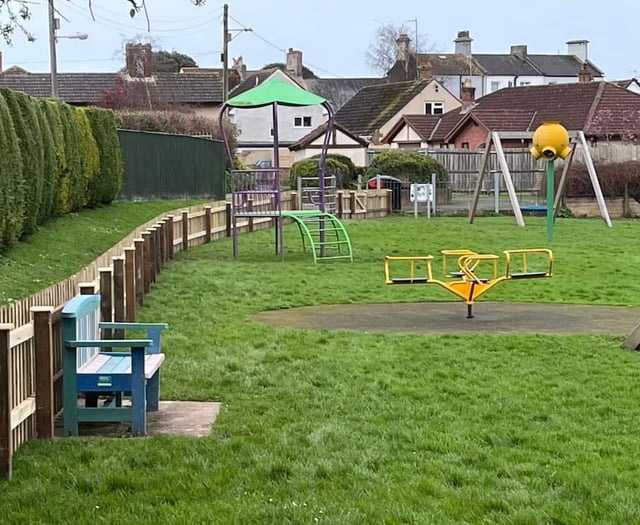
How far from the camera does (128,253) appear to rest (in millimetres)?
11250

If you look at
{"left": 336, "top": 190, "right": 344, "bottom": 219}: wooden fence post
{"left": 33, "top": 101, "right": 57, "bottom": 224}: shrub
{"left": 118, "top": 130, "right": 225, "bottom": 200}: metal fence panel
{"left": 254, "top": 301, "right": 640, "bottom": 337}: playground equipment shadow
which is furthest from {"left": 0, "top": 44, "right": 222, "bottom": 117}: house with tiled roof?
{"left": 254, "top": 301, "right": 640, "bottom": 337}: playground equipment shadow

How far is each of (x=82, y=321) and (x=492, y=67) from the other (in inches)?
3561

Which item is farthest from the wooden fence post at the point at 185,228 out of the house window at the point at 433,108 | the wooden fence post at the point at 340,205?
the house window at the point at 433,108

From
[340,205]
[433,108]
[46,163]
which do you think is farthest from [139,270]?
[433,108]

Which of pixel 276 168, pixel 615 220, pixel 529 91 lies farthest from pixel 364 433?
pixel 529 91

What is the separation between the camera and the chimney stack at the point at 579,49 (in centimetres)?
10143

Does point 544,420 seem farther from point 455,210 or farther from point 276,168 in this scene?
point 455,210

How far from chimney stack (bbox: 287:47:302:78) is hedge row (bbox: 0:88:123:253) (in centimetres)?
5935

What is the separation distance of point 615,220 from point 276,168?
53.1 feet

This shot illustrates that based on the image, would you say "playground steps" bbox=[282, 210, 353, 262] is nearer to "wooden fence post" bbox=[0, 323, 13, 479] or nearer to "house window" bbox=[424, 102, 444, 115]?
"wooden fence post" bbox=[0, 323, 13, 479]

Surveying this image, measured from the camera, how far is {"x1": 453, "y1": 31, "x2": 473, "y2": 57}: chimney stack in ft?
317

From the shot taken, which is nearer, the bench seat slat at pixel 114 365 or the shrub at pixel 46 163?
the bench seat slat at pixel 114 365

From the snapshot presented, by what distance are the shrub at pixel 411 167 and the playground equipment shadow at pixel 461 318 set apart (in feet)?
83.4

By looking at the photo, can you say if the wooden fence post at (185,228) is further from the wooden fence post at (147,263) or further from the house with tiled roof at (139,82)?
the house with tiled roof at (139,82)
